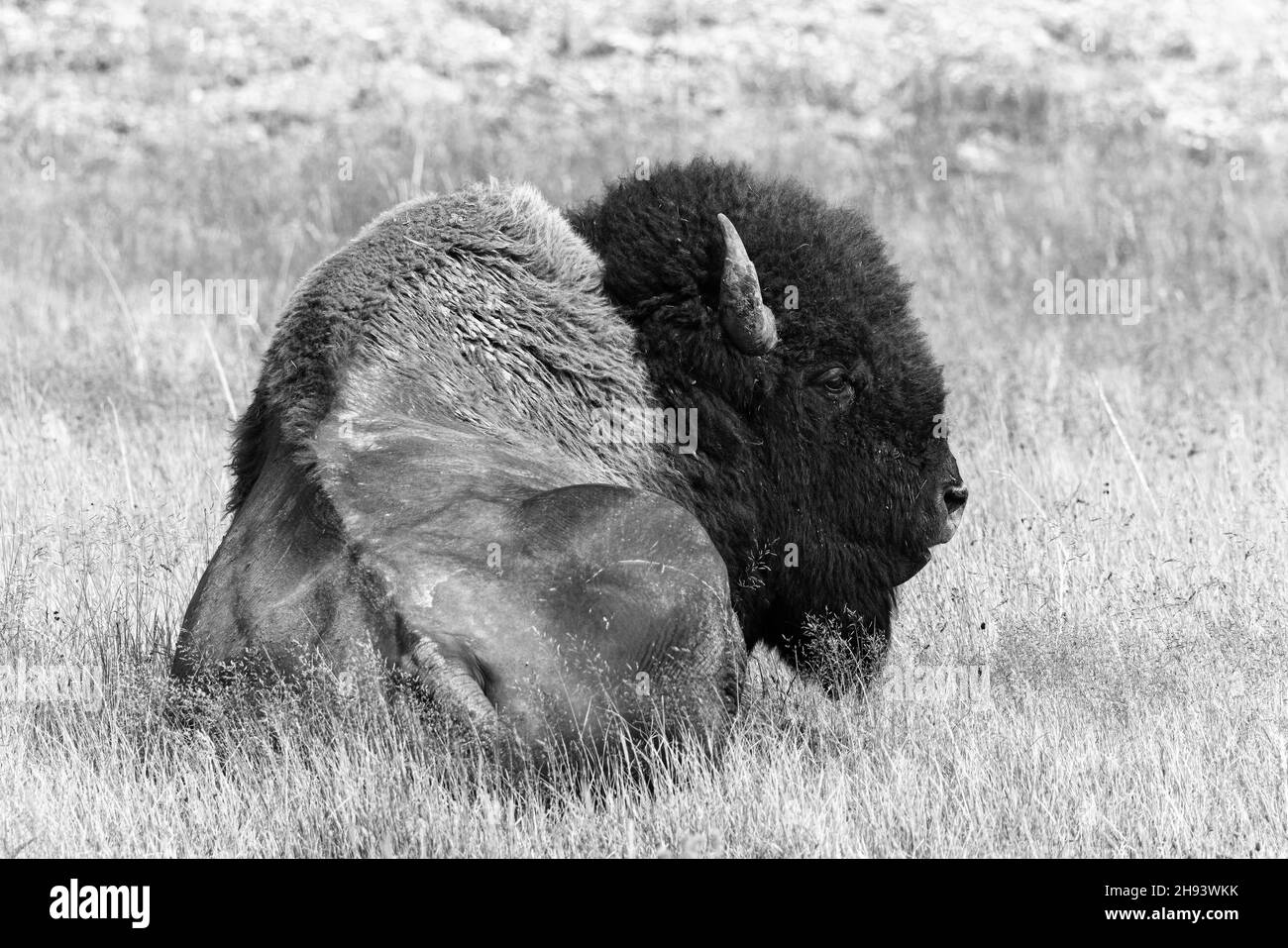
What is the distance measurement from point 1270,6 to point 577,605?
18606mm

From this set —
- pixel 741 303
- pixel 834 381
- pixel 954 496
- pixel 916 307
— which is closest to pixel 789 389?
pixel 834 381

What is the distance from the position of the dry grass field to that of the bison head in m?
0.44

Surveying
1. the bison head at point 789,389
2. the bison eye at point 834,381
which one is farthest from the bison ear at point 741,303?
the bison eye at point 834,381

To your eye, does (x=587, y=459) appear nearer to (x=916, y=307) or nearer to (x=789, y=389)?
(x=789, y=389)

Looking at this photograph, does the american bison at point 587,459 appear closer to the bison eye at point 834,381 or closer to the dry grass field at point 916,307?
the bison eye at point 834,381

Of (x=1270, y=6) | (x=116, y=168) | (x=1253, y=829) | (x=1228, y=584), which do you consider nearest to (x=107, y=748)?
(x=1253, y=829)

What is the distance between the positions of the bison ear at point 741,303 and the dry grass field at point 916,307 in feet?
3.85

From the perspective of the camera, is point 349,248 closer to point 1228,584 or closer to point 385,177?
point 1228,584

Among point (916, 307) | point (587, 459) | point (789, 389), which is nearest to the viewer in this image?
point (587, 459)

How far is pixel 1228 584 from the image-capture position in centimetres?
619

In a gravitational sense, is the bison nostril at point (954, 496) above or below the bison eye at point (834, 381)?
below

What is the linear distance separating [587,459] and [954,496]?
4.56ft

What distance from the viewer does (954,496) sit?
18.0ft

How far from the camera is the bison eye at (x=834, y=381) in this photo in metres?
5.31
